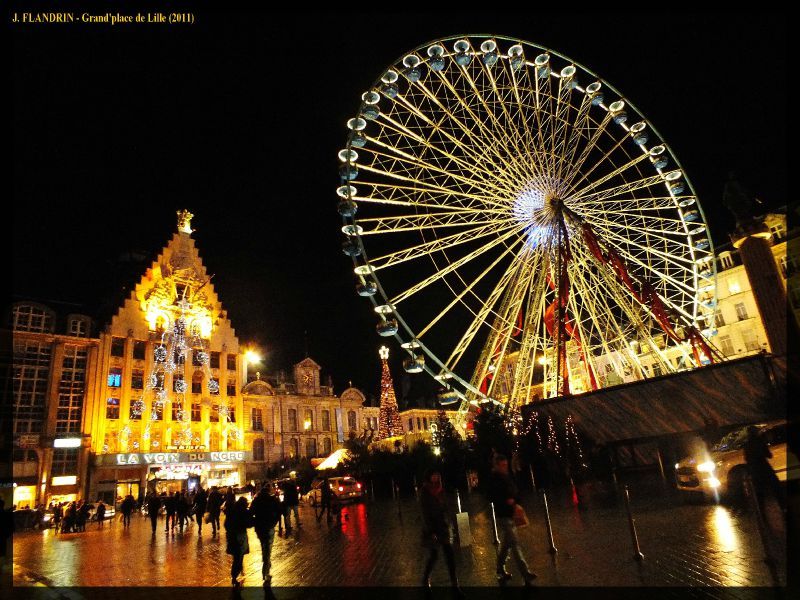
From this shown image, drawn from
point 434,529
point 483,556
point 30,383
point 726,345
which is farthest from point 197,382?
point 434,529

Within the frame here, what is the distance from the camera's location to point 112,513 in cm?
3803

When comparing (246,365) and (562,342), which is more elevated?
(246,365)

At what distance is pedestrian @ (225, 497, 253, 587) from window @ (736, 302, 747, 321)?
1970 inches

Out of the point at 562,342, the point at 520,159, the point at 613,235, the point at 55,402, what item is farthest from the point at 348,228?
the point at 55,402

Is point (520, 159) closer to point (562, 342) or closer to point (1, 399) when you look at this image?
point (562, 342)

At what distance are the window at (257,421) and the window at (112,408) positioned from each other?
13865 mm

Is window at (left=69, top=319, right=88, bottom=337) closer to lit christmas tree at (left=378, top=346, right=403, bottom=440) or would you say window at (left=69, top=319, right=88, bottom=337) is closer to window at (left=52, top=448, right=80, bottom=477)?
window at (left=52, top=448, right=80, bottom=477)

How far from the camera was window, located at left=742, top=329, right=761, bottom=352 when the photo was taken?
4598 centimetres

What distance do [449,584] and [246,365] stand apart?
55269 millimetres

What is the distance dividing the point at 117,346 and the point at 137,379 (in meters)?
3.64

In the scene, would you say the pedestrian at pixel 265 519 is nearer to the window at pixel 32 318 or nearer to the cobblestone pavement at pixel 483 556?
the cobblestone pavement at pixel 483 556

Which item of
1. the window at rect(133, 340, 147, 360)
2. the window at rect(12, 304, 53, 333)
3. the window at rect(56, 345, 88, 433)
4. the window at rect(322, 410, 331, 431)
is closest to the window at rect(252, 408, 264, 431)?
the window at rect(322, 410, 331, 431)

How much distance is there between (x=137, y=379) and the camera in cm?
5081

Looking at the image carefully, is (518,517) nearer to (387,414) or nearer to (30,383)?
(387,414)
